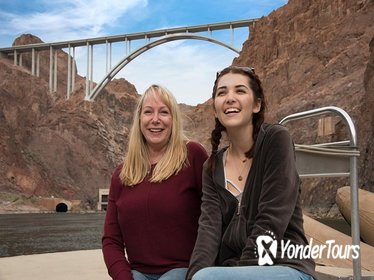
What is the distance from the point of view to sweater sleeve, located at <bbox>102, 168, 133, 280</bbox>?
268cm

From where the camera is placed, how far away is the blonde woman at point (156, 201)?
2.68 metres

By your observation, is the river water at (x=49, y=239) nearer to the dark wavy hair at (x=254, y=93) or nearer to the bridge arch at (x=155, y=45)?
the dark wavy hair at (x=254, y=93)

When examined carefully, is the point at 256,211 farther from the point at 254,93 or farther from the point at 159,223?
the point at 159,223

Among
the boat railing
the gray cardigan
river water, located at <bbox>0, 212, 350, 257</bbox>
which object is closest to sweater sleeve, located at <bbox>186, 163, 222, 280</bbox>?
the gray cardigan

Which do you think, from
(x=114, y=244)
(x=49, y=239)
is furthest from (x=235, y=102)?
(x=49, y=239)

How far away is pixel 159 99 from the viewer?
9.30 feet

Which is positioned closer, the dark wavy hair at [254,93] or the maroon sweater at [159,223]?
the dark wavy hair at [254,93]

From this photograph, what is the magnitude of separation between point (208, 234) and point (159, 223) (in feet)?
1.46

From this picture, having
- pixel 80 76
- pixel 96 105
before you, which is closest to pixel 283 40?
pixel 96 105

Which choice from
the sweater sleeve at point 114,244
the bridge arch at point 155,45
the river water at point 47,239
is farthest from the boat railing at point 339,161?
the bridge arch at point 155,45

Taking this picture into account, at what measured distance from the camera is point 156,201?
2682mm

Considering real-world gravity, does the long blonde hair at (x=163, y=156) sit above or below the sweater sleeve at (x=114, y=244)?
above

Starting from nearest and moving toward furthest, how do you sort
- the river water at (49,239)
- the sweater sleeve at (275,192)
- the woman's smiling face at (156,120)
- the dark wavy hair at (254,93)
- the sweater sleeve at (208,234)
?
the sweater sleeve at (275,192) → the sweater sleeve at (208,234) → the dark wavy hair at (254,93) → the woman's smiling face at (156,120) → the river water at (49,239)

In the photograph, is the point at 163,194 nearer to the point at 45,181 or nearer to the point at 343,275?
the point at 343,275
